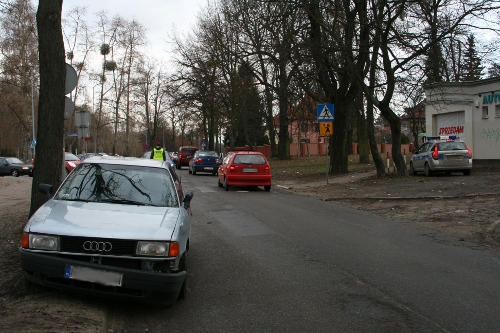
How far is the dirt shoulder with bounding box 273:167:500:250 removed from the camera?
1049 cm

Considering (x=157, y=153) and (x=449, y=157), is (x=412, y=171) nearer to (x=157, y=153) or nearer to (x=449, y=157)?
(x=449, y=157)

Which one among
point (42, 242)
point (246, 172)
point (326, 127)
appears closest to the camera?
point (42, 242)

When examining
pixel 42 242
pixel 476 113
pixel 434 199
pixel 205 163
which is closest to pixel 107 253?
pixel 42 242

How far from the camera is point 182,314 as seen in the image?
5.30 metres

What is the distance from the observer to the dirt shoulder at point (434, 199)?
10.5m

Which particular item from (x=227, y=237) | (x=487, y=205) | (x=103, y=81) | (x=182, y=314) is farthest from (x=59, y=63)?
(x=103, y=81)

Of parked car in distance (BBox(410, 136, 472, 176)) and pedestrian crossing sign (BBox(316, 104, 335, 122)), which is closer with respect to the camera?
pedestrian crossing sign (BBox(316, 104, 335, 122))

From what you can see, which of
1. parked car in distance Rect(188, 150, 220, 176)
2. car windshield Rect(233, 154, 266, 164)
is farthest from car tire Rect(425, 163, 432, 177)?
parked car in distance Rect(188, 150, 220, 176)

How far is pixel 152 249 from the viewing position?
16.6ft

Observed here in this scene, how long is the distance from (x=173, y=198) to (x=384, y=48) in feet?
50.9

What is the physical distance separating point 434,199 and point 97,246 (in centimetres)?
1234

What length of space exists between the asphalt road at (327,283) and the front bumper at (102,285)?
283 mm

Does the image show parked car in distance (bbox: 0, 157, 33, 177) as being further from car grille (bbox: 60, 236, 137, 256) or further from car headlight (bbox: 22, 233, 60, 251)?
car grille (bbox: 60, 236, 137, 256)

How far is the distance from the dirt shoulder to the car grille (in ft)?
21.3
